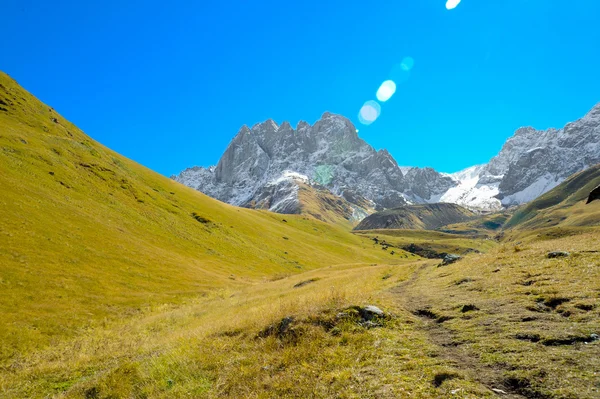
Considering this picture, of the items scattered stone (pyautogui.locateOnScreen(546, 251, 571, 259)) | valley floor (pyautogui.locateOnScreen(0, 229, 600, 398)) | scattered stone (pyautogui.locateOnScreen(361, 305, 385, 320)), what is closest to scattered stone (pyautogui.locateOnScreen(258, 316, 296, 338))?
valley floor (pyautogui.locateOnScreen(0, 229, 600, 398))

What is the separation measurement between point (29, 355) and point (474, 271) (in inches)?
1419

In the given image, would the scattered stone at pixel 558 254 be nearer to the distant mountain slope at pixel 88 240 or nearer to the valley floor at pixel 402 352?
the valley floor at pixel 402 352

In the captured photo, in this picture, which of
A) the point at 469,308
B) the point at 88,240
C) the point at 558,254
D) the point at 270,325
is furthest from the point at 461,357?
the point at 88,240

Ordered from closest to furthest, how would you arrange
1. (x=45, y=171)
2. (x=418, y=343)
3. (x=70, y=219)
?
(x=418, y=343) < (x=70, y=219) < (x=45, y=171)

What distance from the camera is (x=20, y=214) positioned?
46.9 m

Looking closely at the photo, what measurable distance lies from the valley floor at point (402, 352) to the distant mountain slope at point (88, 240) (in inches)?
588

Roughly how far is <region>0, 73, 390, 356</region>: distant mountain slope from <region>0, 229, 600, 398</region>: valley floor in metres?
14.9

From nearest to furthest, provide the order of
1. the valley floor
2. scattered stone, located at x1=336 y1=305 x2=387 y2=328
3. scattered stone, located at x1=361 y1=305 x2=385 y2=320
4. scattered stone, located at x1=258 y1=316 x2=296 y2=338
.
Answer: the valley floor < scattered stone, located at x1=258 y1=316 x2=296 y2=338 < scattered stone, located at x1=336 y1=305 x2=387 y2=328 < scattered stone, located at x1=361 y1=305 x2=385 y2=320

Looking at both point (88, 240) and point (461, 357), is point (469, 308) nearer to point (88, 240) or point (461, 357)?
point (461, 357)

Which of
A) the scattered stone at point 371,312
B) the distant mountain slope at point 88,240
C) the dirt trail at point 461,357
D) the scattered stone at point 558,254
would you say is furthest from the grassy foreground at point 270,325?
the scattered stone at point 558,254

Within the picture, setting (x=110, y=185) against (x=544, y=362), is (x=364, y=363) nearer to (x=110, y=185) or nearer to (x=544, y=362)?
(x=544, y=362)

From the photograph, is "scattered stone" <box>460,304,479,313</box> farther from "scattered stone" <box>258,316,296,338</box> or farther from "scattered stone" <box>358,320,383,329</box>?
"scattered stone" <box>258,316,296,338</box>

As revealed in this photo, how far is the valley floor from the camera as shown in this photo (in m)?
8.83

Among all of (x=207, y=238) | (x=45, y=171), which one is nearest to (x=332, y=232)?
(x=207, y=238)
